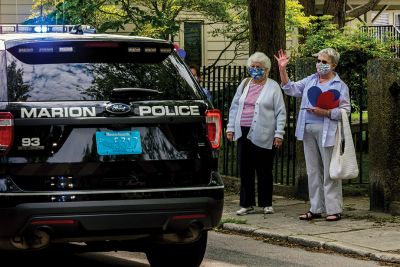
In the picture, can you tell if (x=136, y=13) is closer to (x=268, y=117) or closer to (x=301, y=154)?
(x=301, y=154)

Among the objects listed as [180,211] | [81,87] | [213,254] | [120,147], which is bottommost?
[213,254]

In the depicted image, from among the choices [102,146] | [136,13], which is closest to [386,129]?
[102,146]

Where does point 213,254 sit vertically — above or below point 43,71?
below

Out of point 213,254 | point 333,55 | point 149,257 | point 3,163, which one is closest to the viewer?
point 3,163

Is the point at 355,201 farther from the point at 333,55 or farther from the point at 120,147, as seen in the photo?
the point at 120,147

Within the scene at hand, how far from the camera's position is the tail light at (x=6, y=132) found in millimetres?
5680

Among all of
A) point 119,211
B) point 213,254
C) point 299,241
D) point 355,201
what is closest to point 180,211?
point 119,211

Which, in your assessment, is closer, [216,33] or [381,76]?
[381,76]

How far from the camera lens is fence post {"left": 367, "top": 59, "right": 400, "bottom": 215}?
380 inches

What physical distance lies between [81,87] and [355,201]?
5899mm

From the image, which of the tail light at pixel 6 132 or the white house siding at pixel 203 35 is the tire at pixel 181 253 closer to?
the tail light at pixel 6 132

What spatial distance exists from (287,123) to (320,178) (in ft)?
6.71

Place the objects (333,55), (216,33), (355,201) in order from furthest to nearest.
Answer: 1. (216,33)
2. (355,201)
3. (333,55)

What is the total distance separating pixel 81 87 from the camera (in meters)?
5.97
